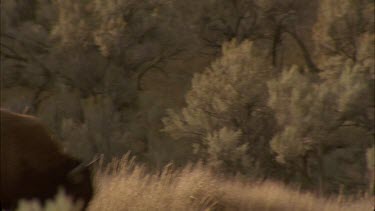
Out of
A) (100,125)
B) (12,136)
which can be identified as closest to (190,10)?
(100,125)

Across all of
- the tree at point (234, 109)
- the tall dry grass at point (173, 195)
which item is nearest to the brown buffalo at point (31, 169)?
the tall dry grass at point (173, 195)

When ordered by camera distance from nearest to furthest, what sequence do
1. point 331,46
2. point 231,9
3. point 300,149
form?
point 300,149 < point 331,46 < point 231,9

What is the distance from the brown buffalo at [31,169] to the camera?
4.55 m

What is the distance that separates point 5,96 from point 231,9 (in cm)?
1076

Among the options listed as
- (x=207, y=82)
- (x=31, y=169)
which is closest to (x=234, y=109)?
(x=207, y=82)

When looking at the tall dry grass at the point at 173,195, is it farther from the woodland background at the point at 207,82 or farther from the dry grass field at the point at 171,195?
the woodland background at the point at 207,82

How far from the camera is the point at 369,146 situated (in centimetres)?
2395

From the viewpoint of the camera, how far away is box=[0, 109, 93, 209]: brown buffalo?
4.55 metres

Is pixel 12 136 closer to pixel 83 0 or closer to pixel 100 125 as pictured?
pixel 100 125

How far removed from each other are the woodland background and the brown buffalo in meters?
14.4

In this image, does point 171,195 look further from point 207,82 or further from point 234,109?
point 207,82

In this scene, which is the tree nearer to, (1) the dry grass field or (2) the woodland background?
(2) the woodland background

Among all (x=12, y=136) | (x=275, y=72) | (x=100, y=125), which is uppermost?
(x=12, y=136)

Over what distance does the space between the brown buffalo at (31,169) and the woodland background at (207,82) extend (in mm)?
14390
